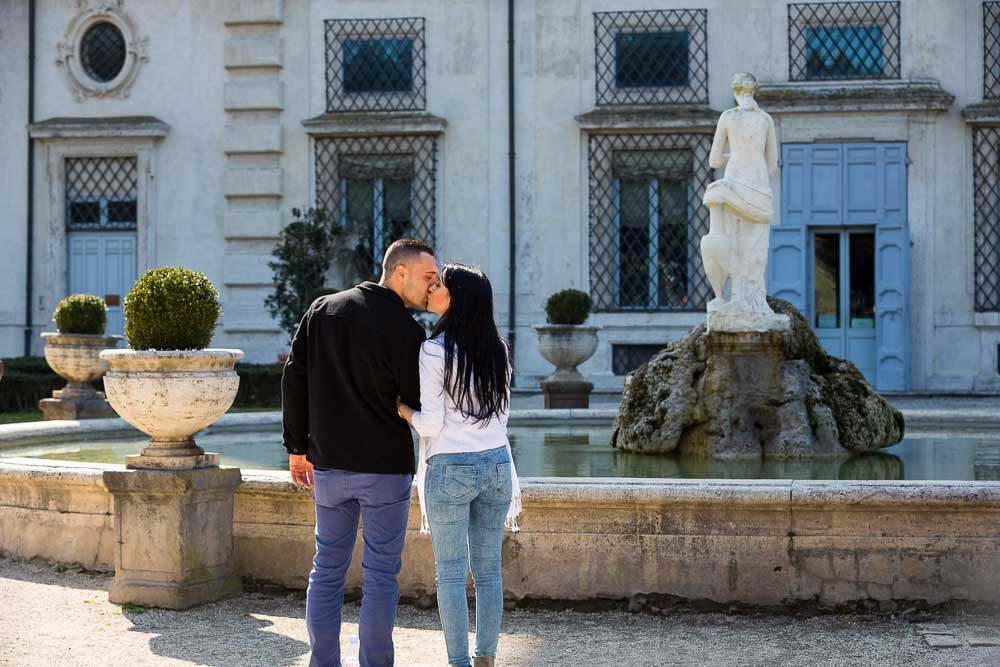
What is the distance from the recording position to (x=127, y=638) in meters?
5.46

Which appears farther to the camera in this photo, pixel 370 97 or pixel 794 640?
pixel 370 97

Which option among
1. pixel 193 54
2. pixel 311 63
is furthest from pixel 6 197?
pixel 311 63

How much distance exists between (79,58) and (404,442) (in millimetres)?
18141

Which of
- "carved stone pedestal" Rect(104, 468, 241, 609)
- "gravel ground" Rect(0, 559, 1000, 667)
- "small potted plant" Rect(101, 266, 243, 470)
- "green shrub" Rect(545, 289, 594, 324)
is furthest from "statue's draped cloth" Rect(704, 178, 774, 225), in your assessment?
"green shrub" Rect(545, 289, 594, 324)

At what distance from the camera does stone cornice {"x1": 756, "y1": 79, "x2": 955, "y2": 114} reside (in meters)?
18.8

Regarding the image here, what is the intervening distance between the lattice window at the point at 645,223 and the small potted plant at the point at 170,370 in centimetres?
1382

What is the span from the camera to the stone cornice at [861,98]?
1877cm

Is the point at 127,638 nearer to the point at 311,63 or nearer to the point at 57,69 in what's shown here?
the point at 311,63

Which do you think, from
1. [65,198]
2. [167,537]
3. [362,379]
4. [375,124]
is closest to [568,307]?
[375,124]

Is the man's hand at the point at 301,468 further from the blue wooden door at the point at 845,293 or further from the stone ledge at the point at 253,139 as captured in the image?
the stone ledge at the point at 253,139

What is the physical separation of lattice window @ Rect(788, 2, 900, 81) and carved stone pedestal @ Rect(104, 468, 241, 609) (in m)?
15.1

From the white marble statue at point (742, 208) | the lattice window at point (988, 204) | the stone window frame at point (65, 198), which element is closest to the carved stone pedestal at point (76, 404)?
the stone window frame at point (65, 198)

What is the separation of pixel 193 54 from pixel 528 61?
17.4 ft

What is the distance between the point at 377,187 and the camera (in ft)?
67.3
